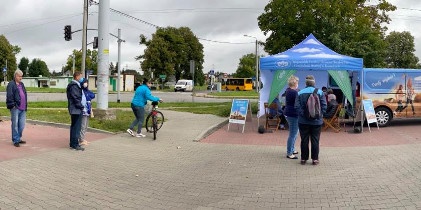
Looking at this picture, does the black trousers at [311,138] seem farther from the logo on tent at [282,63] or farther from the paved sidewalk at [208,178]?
the logo on tent at [282,63]

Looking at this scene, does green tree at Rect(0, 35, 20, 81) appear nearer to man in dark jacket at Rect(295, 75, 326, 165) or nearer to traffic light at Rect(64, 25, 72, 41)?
traffic light at Rect(64, 25, 72, 41)

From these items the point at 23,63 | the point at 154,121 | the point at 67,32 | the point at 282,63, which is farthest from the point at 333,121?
the point at 23,63

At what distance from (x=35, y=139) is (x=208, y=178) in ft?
17.2

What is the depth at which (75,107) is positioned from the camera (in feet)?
29.5

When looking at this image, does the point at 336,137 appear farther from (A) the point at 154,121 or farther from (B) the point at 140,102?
(B) the point at 140,102

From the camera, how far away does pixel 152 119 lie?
1117cm

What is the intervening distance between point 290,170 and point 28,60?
147m

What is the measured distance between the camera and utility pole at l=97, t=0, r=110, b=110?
13891 millimetres

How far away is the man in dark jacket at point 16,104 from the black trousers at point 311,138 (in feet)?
19.2

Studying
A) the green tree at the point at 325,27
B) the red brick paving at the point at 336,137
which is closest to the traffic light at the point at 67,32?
the green tree at the point at 325,27

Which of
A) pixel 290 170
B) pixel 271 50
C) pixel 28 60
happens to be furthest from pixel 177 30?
pixel 28 60

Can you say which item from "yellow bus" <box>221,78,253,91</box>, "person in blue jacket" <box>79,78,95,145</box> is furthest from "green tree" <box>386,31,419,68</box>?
"person in blue jacket" <box>79,78,95,145</box>

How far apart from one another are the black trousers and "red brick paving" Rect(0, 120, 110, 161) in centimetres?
508

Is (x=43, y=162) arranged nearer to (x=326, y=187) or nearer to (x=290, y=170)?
(x=290, y=170)
